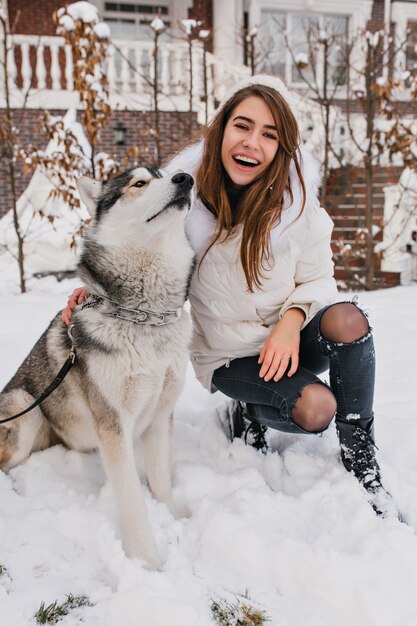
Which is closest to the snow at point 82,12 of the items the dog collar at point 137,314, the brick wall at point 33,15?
the dog collar at point 137,314

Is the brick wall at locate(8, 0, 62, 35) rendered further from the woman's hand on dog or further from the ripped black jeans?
the ripped black jeans

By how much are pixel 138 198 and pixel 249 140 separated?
0.52 meters

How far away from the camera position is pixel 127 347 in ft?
5.73

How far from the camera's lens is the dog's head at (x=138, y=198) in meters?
1.71

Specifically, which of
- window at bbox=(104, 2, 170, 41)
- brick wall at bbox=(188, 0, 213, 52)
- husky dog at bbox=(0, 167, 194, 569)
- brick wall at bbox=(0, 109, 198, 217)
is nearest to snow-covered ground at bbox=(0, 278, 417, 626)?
husky dog at bbox=(0, 167, 194, 569)

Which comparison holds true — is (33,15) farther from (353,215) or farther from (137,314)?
(137,314)

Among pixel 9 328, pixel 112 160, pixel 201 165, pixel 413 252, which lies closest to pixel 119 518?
pixel 201 165

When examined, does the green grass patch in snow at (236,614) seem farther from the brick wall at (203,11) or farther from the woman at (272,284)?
the brick wall at (203,11)

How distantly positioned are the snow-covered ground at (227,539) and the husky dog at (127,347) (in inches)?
4.7

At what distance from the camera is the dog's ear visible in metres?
1.90

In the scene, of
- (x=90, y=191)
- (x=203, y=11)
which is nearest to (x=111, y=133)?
(x=203, y=11)

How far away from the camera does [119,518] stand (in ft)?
5.68

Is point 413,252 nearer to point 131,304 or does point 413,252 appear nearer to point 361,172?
point 361,172

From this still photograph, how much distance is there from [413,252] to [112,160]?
465 cm
